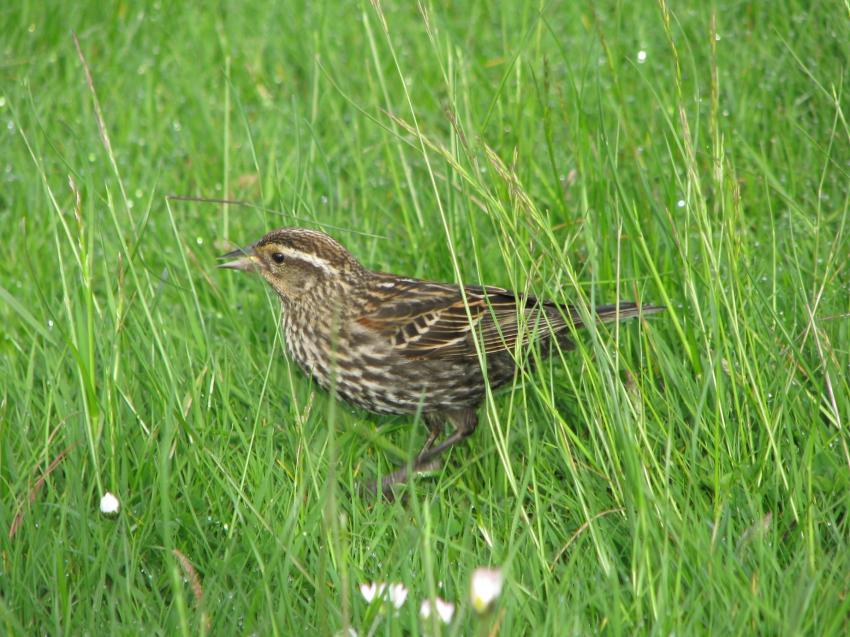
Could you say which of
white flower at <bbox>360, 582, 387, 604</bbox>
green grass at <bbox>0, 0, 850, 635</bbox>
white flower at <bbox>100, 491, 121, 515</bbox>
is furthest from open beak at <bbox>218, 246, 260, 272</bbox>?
white flower at <bbox>360, 582, 387, 604</bbox>

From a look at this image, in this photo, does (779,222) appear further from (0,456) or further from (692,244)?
(0,456)

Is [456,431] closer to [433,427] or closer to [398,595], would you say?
[433,427]

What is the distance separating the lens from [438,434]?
5.75 m

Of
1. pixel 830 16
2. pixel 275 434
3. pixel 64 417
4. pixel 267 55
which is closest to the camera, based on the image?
pixel 64 417

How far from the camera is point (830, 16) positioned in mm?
6887

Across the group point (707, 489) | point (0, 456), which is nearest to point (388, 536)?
point (707, 489)

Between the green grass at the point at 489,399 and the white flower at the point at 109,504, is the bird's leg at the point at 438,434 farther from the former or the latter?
the white flower at the point at 109,504

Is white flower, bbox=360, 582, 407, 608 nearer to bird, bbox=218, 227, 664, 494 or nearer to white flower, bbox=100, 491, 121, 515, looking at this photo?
white flower, bbox=100, 491, 121, 515

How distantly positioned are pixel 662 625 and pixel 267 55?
6100mm

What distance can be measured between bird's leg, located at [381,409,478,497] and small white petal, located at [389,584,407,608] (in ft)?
4.26

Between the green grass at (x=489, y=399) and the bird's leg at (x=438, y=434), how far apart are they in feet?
0.34

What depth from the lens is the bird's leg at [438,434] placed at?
5254 mm

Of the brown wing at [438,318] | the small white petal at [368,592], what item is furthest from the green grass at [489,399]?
the brown wing at [438,318]

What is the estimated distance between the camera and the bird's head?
222 inches
